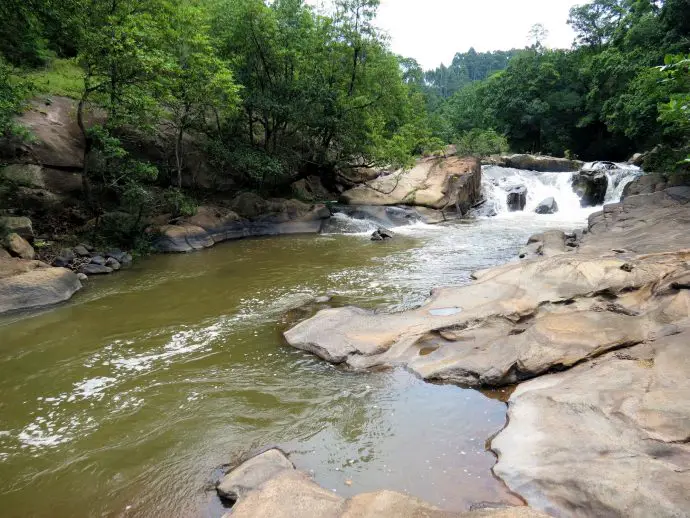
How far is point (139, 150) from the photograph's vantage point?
1586cm

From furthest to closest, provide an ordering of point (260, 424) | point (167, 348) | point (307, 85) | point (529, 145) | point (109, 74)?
point (529, 145) → point (307, 85) → point (109, 74) → point (167, 348) → point (260, 424)

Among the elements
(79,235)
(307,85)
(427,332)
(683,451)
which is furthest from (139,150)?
(683,451)

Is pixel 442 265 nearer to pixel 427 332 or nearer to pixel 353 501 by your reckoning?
pixel 427 332

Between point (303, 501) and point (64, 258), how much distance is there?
1097cm

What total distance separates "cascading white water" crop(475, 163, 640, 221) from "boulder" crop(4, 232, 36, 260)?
18.1 metres

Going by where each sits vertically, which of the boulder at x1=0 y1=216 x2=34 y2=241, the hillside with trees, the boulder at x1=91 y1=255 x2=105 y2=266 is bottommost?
the boulder at x1=91 y1=255 x2=105 y2=266

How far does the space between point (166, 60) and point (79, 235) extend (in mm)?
5719

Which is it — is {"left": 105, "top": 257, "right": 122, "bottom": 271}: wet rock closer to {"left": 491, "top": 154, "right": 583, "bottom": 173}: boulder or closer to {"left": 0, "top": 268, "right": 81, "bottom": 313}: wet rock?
{"left": 0, "top": 268, "right": 81, "bottom": 313}: wet rock

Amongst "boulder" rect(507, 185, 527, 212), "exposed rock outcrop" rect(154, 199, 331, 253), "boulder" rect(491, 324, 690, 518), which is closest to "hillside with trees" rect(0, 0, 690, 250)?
"exposed rock outcrop" rect(154, 199, 331, 253)

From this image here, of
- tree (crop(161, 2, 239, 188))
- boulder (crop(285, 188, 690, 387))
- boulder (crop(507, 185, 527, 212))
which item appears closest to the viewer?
boulder (crop(285, 188, 690, 387))

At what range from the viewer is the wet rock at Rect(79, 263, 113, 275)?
11359mm

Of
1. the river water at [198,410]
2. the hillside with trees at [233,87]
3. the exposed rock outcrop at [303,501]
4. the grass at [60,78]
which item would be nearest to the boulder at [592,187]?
the hillside with trees at [233,87]

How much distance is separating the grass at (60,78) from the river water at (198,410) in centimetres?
868

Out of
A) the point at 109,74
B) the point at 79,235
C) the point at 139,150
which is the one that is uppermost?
the point at 109,74
